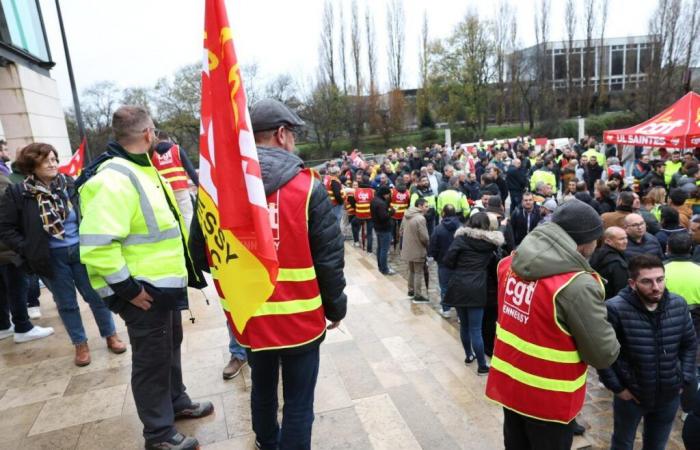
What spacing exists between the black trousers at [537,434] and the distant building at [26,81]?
347 inches

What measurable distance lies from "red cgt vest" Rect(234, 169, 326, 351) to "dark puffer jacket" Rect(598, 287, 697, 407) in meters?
1.95

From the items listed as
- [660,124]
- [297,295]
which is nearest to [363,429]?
[297,295]

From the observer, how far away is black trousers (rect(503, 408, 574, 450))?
2.36 m

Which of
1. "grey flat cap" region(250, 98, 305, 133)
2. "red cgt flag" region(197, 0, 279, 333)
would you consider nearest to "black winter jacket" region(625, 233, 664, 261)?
"grey flat cap" region(250, 98, 305, 133)

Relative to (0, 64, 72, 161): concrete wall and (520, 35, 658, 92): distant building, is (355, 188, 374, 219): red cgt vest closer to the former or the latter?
(0, 64, 72, 161): concrete wall

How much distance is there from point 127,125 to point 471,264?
3.46 m

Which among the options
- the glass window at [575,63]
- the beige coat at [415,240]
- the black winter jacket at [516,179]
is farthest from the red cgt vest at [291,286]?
the glass window at [575,63]

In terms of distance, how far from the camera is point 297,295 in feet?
6.75

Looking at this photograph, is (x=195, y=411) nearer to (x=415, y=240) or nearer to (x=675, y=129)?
(x=415, y=240)

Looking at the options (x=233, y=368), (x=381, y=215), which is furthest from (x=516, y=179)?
(x=233, y=368)

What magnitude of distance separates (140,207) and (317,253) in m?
1.18

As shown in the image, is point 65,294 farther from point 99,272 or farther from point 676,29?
point 676,29

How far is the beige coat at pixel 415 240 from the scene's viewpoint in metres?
6.98

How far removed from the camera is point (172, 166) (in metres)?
4.88
